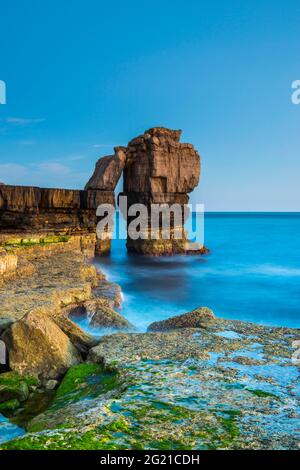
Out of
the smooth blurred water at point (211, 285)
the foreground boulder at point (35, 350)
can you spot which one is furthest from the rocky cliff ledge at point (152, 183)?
the foreground boulder at point (35, 350)

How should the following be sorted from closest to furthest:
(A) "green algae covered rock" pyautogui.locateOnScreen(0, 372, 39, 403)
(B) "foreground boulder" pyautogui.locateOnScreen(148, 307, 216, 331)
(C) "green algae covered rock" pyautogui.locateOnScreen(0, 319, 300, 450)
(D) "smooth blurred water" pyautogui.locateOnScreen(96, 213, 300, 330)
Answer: (C) "green algae covered rock" pyautogui.locateOnScreen(0, 319, 300, 450), (A) "green algae covered rock" pyautogui.locateOnScreen(0, 372, 39, 403), (B) "foreground boulder" pyautogui.locateOnScreen(148, 307, 216, 331), (D) "smooth blurred water" pyautogui.locateOnScreen(96, 213, 300, 330)

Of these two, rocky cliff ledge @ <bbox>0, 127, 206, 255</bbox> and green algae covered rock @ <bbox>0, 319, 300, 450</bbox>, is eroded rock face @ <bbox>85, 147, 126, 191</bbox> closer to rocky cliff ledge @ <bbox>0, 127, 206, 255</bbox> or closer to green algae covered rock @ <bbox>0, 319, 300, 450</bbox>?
rocky cliff ledge @ <bbox>0, 127, 206, 255</bbox>

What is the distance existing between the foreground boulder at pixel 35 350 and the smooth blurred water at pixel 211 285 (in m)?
6.06

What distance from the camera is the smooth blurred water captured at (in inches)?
628

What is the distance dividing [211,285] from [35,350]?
658 inches

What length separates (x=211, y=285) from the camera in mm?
22219

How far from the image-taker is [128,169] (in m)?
33.2

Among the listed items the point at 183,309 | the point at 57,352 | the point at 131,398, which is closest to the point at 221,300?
the point at 183,309

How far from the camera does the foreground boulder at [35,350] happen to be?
616cm

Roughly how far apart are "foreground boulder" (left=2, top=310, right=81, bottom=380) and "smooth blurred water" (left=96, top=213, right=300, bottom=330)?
6057mm

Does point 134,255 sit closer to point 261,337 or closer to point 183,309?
point 183,309

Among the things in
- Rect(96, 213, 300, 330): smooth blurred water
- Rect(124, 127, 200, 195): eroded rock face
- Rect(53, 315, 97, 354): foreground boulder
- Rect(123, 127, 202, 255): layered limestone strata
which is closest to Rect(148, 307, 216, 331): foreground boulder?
Rect(53, 315, 97, 354): foreground boulder

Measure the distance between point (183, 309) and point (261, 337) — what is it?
8616 millimetres

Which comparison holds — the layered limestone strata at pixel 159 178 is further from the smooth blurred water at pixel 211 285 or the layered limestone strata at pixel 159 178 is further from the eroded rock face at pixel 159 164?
the smooth blurred water at pixel 211 285
